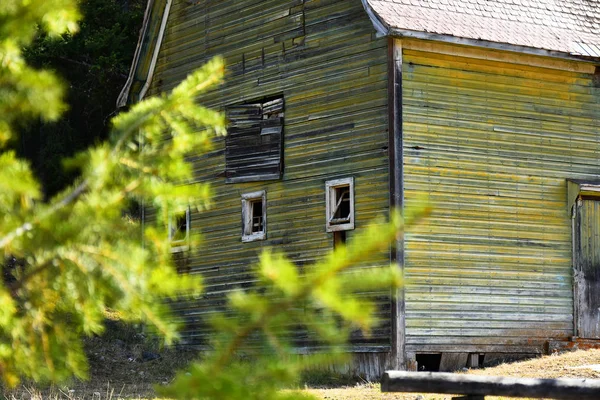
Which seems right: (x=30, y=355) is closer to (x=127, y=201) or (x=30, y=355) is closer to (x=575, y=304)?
(x=127, y=201)

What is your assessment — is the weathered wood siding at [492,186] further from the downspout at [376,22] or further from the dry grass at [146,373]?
the dry grass at [146,373]

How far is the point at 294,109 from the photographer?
19.5 meters

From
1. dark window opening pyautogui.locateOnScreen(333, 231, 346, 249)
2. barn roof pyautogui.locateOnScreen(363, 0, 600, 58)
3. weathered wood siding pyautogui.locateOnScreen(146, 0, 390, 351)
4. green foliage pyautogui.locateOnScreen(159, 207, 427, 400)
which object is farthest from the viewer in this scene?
dark window opening pyautogui.locateOnScreen(333, 231, 346, 249)

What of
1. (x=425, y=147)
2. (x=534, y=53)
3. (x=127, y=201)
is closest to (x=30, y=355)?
(x=127, y=201)

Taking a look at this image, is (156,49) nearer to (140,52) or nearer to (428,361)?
(140,52)

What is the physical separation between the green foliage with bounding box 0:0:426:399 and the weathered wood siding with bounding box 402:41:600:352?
1340 cm

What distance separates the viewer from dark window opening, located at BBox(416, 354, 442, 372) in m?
17.8

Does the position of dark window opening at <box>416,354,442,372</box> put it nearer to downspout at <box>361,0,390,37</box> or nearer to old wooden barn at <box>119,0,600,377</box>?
old wooden barn at <box>119,0,600,377</box>

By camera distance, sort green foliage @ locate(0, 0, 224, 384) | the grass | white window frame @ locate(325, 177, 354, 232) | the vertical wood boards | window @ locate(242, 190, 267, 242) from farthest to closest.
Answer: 1. window @ locate(242, 190, 267, 242)
2. the vertical wood boards
3. white window frame @ locate(325, 177, 354, 232)
4. the grass
5. green foliage @ locate(0, 0, 224, 384)

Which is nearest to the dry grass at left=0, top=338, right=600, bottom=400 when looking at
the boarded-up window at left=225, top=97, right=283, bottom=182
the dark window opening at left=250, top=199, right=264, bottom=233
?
the dark window opening at left=250, top=199, right=264, bottom=233

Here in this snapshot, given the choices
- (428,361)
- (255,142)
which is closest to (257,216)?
(255,142)

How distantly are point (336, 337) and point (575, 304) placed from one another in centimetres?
1633

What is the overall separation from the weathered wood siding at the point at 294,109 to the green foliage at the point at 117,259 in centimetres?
1329

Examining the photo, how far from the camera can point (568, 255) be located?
1900 cm
